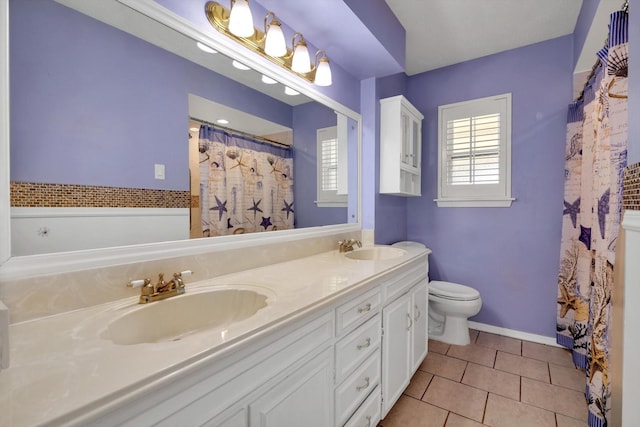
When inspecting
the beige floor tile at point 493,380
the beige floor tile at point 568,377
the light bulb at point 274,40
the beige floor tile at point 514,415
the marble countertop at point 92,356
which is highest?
the light bulb at point 274,40

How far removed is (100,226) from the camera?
0.92 m

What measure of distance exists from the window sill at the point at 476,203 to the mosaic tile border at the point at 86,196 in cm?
237

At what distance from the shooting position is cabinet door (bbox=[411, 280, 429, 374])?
176cm

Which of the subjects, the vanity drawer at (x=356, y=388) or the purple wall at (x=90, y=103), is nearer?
the purple wall at (x=90, y=103)

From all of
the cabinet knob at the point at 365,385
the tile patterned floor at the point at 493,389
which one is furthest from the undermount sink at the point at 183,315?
the tile patterned floor at the point at 493,389

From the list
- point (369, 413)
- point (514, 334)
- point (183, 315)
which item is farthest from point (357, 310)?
point (514, 334)

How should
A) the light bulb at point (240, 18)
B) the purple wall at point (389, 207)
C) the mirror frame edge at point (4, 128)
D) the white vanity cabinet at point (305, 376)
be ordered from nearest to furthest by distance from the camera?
1. the white vanity cabinet at point (305, 376)
2. the mirror frame edge at point (4, 128)
3. the light bulb at point (240, 18)
4. the purple wall at point (389, 207)

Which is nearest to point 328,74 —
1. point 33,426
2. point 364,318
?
point 364,318

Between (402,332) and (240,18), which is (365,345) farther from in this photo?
(240,18)

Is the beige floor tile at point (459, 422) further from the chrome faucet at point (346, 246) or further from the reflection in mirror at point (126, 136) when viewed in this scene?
the reflection in mirror at point (126, 136)

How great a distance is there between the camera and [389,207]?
2.55 meters

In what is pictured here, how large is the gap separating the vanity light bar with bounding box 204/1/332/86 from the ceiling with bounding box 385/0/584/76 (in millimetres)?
716

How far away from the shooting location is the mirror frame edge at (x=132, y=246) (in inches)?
29.1

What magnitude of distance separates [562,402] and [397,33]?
2.59 metres
